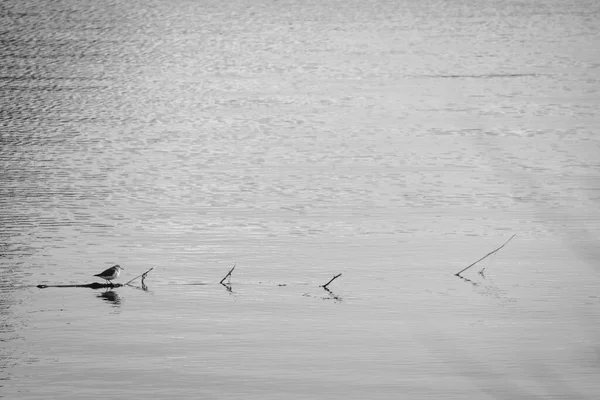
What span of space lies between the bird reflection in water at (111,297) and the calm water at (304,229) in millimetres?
31

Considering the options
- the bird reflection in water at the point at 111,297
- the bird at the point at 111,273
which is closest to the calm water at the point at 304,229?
the bird reflection in water at the point at 111,297

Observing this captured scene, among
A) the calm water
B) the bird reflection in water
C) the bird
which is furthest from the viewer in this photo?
the bird

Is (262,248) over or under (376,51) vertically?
under

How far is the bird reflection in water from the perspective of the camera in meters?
12.3

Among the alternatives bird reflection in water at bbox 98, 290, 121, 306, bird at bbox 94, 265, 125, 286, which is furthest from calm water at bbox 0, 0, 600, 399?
bird at bbox 94, 265, 125, 286

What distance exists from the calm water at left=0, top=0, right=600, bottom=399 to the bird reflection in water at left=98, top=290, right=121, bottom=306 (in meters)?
0.03

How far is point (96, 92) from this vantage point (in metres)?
30.9

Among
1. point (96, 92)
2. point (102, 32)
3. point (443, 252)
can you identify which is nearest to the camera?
point (443, 252)

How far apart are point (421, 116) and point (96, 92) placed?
9.20m

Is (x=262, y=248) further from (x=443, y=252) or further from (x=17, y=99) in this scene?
(x=17, y=99)

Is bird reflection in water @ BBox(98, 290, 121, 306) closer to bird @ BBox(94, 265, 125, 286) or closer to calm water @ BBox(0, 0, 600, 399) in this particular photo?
calm water @ BBox(0, 0, 600, 399)

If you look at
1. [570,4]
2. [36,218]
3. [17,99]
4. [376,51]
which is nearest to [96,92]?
[17,99]

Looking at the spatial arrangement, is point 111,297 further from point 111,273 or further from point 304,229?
point 304,229

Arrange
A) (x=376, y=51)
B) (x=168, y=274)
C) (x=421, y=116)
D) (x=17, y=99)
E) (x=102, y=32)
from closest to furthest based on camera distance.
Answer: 1. (x=168, y=274)
2. (x=421, y=116)
3. (x=17, y=99)
4. (x=376, y=51)
5. (x=102, y=32)
